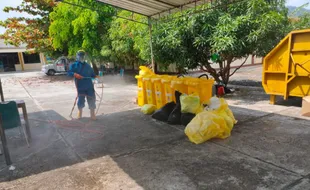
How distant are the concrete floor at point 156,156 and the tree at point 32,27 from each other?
15381 millimetres

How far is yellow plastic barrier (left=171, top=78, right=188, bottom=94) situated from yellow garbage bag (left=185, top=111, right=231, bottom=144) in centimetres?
150

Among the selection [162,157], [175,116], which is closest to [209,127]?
[162,157]

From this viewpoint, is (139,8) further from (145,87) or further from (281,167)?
(281,167)

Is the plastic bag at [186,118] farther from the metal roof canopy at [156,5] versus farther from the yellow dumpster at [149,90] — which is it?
the metal roof canopy at [156,5]

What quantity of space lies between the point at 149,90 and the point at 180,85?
1.25 m

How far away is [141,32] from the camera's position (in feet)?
31.8

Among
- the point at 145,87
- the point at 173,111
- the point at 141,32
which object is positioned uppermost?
the point at 141,32

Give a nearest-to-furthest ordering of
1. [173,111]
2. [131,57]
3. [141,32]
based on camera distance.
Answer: [173,111] → [141,32] → [131,57]

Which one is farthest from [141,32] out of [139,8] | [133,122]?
[133,122]

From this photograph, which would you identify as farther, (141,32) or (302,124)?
(141,32)

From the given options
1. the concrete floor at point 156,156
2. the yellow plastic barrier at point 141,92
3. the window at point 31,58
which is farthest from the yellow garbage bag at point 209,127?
the window at point 31,58

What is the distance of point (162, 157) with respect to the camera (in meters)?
3.47

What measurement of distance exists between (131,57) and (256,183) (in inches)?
461

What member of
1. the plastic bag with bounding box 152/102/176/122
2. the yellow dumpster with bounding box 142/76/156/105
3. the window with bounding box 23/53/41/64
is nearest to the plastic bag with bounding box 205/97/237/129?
the plastic bag with bounding box 152/102/176/122
